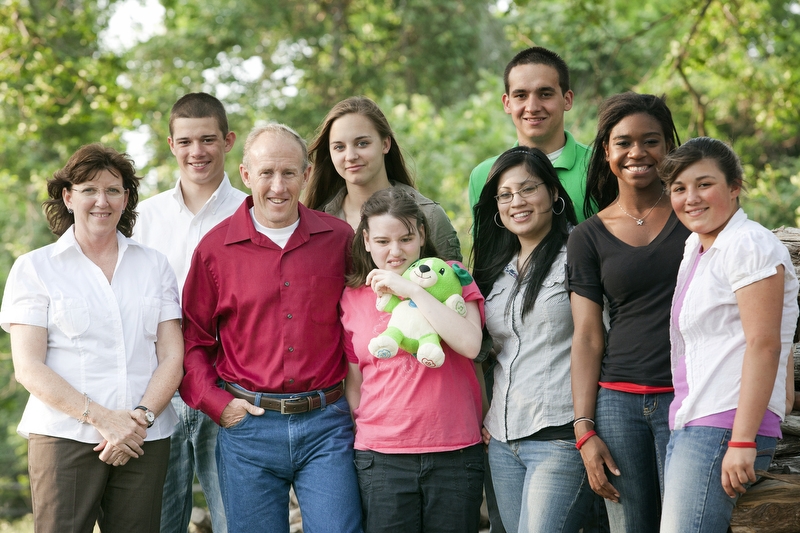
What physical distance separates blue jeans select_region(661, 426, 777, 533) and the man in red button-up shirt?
4.29ft

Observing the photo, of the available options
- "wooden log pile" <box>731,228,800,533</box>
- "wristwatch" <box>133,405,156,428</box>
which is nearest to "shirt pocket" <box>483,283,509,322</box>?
"wooden log pile" <box>731,228,800,533</box>

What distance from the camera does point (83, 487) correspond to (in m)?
3.18

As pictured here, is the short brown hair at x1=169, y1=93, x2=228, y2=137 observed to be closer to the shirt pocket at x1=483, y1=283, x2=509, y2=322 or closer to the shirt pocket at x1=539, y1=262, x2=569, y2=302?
the shirt pocket at x1=483, y1=283, x2=509, y2=322

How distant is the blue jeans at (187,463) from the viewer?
3777 mm

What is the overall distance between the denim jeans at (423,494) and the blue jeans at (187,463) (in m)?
0.94

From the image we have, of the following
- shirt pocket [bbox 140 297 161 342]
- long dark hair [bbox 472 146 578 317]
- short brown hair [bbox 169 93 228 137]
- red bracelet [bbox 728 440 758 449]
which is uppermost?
short brown hair [bbox 169 93 228 137]

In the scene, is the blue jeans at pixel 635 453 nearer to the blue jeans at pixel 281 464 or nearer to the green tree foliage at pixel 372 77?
the blue jeans at pixel 281 464

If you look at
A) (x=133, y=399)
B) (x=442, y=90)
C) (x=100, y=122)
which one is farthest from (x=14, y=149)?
(x=133, y=399)

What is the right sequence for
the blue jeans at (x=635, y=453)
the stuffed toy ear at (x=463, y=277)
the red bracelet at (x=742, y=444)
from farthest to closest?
the stuffed toy ear at (x=463, y=277), the blue jeans at (x=635, y=453), the red bracelet at (x=742, y=444)

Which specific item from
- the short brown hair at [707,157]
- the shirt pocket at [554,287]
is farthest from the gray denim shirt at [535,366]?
the short brown hair at [707,157]

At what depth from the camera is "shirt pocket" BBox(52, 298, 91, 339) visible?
323cm

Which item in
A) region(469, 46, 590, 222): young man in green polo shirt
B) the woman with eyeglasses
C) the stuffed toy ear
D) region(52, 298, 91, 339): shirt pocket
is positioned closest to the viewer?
the woman with eyeglasses

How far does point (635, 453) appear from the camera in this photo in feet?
9.90

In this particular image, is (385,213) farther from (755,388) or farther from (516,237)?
(755,388)
